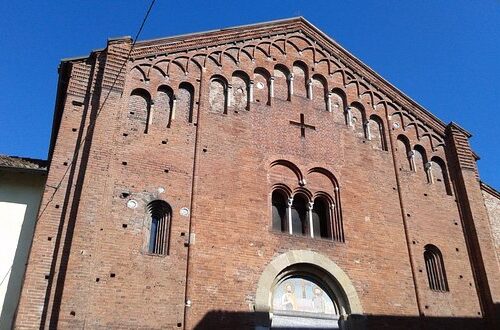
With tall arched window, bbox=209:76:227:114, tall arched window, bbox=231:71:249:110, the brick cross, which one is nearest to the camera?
tall arched window, bbox=209:76:227:114

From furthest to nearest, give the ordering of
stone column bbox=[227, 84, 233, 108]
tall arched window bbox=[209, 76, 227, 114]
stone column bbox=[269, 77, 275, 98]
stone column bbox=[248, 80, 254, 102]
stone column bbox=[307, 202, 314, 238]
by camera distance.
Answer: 1. stone column bbox=[269, 77, 275, 98]
2. stone column bbox=[248, 80, 254, 102]
3. stone column bbox=[227, 84, 233, 108]
4. tall arched window bbox=[209, 76, 227, 114]
5. stone column bbox=[307, 202, 314, 238]

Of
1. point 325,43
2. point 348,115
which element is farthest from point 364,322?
point 325,43

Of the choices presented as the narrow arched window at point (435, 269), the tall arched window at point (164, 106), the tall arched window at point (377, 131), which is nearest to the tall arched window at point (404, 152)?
the tall arched window at point (377, 131)

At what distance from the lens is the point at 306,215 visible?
1357 cm

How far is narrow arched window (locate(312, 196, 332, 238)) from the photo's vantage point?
1353 centimetres

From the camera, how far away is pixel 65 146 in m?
11.8

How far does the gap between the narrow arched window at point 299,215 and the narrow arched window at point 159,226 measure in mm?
3262

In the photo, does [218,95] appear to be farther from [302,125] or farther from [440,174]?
[440,174]

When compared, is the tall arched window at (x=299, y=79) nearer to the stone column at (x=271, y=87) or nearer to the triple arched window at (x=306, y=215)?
the stone column at (x=271, y=87)

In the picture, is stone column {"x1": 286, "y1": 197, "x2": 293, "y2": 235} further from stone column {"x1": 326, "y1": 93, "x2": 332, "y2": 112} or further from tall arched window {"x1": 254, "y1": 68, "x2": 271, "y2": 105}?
stone column {"x1": 326, "y1": 93, "x2": 332, "y2": 112}

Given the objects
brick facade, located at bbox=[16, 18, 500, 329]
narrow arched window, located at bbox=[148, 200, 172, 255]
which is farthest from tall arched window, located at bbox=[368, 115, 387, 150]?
narrow arched window, located at bbox=[148, 200, 172, 255]

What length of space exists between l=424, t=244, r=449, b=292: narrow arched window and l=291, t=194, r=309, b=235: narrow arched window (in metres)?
3.56

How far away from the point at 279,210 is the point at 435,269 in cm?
464

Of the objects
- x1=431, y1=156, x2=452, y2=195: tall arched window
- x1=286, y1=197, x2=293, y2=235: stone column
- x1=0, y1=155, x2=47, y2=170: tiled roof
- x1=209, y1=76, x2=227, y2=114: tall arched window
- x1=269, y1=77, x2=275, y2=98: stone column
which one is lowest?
x1=286, y1=197, x2=293, y2=235: stone column
